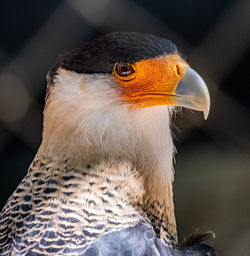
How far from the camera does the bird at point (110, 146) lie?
1.84m

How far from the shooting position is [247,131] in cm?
362

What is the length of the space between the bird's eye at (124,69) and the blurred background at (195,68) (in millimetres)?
1100

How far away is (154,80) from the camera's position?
1951 millimetres

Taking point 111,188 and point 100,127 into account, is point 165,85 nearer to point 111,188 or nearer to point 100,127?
point 100,127

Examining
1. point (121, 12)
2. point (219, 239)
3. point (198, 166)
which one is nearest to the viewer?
point (121, 12)

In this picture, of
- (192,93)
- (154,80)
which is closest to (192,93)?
(192,93)

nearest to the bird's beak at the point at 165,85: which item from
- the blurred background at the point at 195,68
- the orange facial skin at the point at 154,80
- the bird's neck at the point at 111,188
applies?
the orange facial skin at the point at 154,80

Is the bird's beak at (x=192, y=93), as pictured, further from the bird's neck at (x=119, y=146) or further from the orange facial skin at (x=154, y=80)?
the bird's neck at (x=119, y=146)

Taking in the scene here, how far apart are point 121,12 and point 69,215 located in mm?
1644

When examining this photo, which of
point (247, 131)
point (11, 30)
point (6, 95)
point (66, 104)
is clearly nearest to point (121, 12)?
point (11, 30)

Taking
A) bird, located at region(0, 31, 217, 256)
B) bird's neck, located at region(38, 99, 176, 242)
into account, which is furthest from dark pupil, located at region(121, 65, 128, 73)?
bird's neck, located at region(38, 99, 176, 242)

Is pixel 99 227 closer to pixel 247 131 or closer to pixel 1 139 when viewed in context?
pixel 1 139

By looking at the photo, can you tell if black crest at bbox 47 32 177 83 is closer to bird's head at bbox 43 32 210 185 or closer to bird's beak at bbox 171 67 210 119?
bird's head at bbox 43 32 210 185

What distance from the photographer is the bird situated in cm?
184
